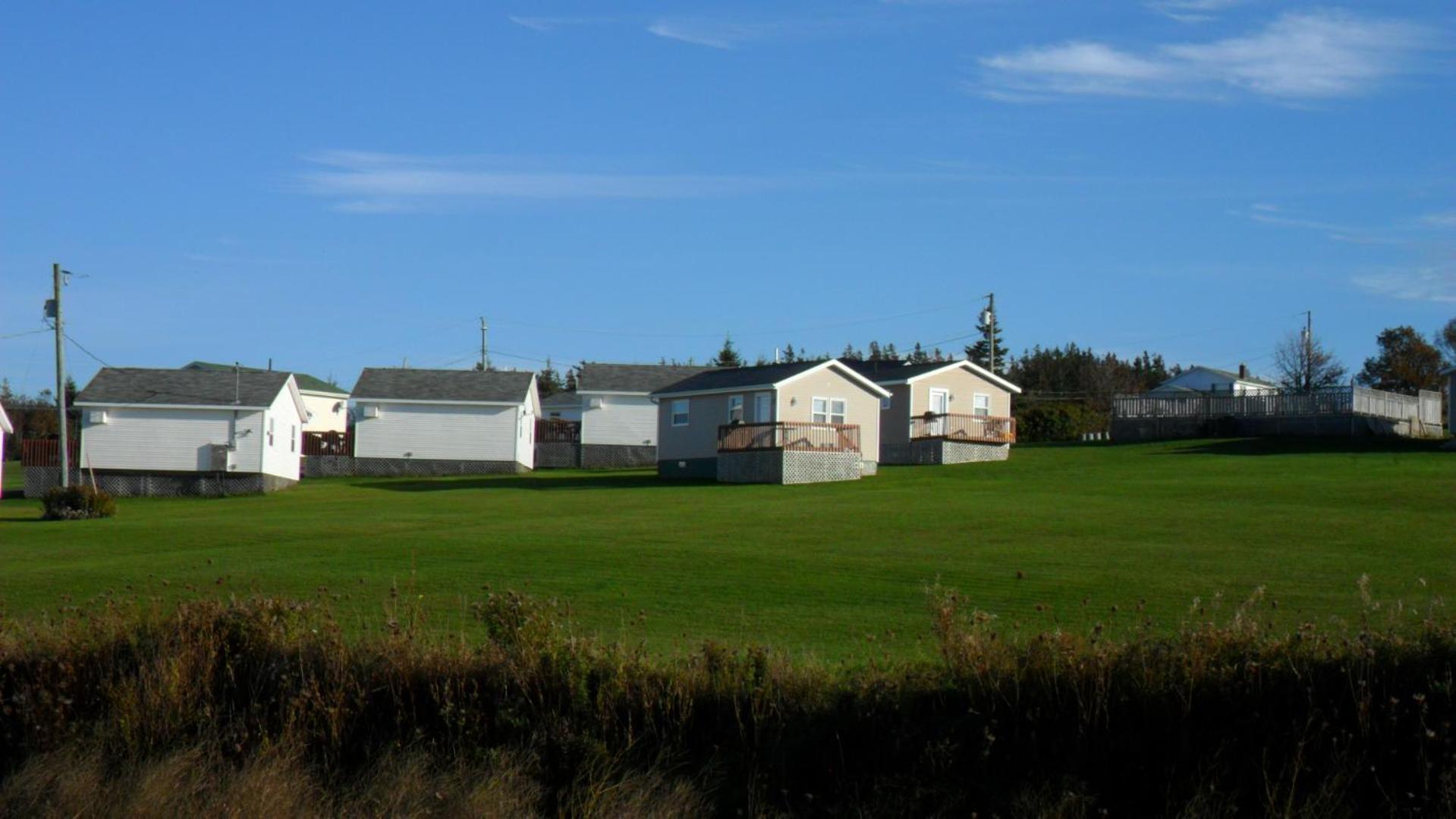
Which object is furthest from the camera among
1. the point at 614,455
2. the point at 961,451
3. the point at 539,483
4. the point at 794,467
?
the point at 614,455

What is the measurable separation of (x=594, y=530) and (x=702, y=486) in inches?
580

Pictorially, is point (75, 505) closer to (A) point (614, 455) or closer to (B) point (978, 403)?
(A) point (614, 455)

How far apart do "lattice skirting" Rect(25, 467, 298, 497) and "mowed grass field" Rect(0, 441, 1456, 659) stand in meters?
7.42

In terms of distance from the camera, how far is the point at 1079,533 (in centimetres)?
2492

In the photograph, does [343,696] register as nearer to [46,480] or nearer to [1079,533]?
[1079,533]

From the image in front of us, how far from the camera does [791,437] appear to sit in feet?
143

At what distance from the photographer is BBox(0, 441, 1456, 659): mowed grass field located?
15.7 metres

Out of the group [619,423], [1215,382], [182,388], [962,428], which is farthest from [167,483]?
[1215,382]

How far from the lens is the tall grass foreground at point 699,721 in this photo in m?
9.80

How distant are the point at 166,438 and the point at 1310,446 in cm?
4163

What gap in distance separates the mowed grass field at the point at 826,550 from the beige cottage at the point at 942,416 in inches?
299

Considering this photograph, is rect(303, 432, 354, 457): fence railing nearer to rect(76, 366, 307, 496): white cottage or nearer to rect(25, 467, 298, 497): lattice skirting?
rect(76, 366, 307, 496): white cottage

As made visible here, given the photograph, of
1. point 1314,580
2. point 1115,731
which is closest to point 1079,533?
point 1314,580

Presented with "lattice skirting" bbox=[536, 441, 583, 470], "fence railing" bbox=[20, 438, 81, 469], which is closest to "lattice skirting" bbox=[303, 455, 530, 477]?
"lattice skirting" bbox=[536, 441, 583, 470]
